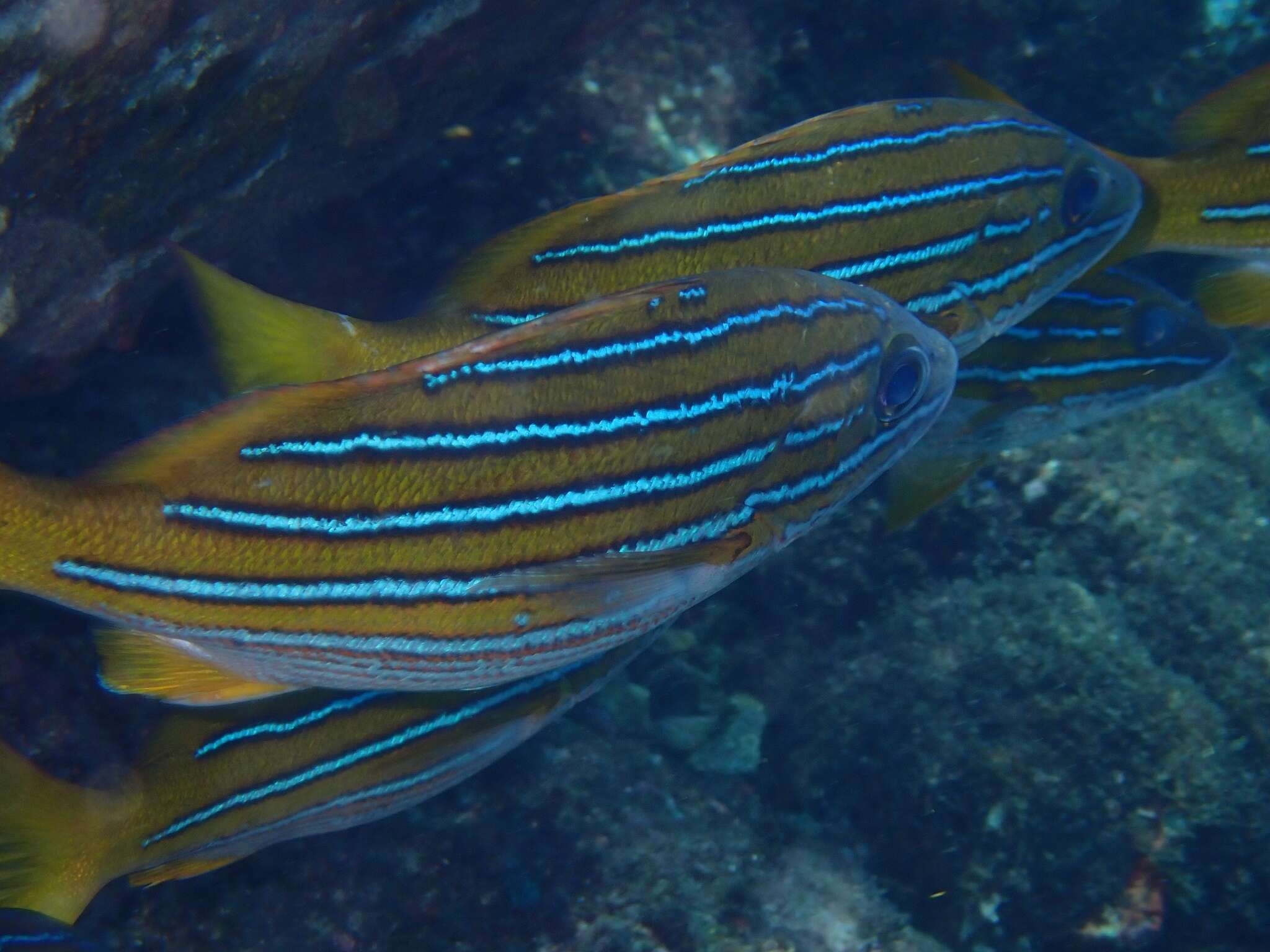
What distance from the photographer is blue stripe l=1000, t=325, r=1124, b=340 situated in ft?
11.8

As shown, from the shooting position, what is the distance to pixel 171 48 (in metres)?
2.51

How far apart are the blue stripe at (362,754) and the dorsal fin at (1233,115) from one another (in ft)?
10.9

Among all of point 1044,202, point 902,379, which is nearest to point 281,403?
point 902,379

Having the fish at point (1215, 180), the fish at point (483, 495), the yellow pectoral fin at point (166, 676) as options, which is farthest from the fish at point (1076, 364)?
the yellow pectoral fin at point (166, 676)

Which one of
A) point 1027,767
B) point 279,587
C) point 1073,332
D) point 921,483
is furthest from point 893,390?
point 1027,767

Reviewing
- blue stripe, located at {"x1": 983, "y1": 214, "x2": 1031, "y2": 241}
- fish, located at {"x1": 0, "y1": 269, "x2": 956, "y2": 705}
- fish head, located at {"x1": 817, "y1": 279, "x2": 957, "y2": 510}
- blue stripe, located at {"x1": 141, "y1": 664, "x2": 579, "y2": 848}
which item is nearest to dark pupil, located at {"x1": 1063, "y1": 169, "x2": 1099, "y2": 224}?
blue stripe, located at {"x1": 983, "y1": 214, "x2": 1031, "y2": 241}

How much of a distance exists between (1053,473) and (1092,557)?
509 mm

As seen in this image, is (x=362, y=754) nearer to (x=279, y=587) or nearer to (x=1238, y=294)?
(x=279, y=587)

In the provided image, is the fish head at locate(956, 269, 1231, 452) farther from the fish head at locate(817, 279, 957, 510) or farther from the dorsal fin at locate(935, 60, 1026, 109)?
the fish head at locate(817, 279, 957, 510)

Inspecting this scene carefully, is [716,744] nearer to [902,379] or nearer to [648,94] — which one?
[902,379]

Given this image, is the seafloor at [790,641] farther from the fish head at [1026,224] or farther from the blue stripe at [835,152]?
the fish head at [1026,224]

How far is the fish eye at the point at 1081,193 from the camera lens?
9.80 feet

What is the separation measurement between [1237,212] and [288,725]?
4.12 meters

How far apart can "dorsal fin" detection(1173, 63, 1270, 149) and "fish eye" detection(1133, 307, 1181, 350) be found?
69 centimetres
